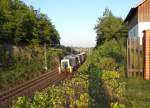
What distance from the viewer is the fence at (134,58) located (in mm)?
18788

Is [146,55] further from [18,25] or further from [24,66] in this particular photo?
[18,25]

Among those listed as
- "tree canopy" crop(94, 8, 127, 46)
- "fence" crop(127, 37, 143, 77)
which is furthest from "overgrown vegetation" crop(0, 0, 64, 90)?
"tree canopy" crop(94, 8, 127, 46)

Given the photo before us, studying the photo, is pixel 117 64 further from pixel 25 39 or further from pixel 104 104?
pixel 25 39

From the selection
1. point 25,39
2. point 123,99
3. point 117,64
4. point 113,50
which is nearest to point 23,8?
point 25,39

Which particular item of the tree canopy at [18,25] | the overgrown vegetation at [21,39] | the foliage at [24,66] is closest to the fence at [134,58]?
the foliage at [24,66]

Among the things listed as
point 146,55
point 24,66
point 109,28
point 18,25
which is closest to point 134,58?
point 146,55

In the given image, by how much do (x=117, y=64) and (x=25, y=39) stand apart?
881 inches

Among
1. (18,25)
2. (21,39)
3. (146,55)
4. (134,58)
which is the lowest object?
(134,58)

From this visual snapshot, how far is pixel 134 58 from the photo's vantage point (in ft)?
62.0

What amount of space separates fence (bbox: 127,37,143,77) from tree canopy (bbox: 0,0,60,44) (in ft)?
63.2

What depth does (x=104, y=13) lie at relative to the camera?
65.3m

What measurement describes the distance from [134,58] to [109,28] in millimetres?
42478

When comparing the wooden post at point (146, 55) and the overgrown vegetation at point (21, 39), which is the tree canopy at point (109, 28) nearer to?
the overgrown vegetation at point (21, 39)

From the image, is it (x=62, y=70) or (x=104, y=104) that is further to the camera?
(x=62, y=70)
